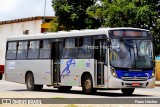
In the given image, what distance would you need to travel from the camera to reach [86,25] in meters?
51.3

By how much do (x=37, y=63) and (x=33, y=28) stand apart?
143 ft

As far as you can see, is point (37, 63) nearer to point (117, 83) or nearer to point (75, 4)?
point (117, 83)

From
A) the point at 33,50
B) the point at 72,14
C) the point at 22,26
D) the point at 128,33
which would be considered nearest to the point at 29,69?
the point at 33,50

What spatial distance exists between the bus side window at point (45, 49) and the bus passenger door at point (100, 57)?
13.5 feet

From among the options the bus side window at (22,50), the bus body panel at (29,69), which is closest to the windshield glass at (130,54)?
the bus body panel at (29,69)

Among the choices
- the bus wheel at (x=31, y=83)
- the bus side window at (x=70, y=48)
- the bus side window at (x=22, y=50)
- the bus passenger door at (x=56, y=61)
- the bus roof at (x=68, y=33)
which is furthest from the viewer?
the bus side window at (x=22, y=50)

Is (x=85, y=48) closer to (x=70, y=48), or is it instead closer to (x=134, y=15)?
(x=70, y=48)

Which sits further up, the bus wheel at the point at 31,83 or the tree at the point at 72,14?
the tree at the point at 72,14

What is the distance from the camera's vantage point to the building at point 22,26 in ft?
234

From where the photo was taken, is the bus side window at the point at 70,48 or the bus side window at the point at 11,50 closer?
the bus side window at the point at 70,48

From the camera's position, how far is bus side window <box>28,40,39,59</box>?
29.6 meters

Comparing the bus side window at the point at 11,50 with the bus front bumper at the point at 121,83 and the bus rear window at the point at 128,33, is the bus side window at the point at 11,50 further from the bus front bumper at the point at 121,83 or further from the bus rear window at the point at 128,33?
the bus front bumper at the point at 121,83

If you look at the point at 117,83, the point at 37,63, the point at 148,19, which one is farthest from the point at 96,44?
the point at 148,19

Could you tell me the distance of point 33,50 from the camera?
97.8 ft
